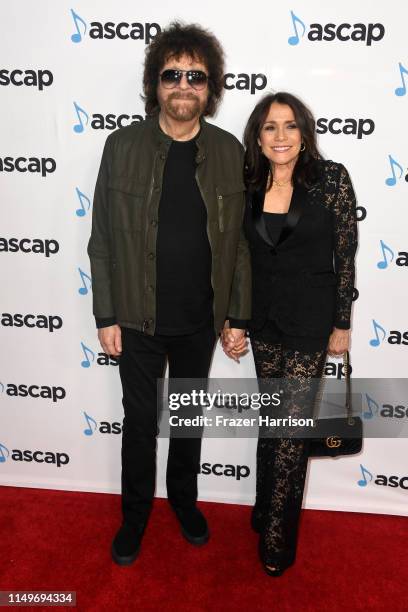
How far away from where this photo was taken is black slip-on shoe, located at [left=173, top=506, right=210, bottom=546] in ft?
8.70

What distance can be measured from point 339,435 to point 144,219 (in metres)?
1.37

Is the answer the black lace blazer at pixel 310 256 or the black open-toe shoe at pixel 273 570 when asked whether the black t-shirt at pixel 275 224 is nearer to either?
the black lace blazer at pixel 310 256

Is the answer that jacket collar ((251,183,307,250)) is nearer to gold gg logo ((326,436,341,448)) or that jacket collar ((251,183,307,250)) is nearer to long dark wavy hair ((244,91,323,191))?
long dark wavy hair ((244,91,323,191))

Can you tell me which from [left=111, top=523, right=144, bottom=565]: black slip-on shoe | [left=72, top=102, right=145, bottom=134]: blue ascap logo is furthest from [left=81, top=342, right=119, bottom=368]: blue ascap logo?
[left=72, top=102, right=145, bottom=134]: blue ascap logo

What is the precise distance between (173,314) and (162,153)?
68 cm

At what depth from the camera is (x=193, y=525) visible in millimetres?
2695

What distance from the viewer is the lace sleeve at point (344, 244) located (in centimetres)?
213

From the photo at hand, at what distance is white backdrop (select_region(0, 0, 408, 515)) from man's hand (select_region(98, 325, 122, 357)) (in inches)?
21.3

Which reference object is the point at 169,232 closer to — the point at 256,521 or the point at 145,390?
the point at 145,390

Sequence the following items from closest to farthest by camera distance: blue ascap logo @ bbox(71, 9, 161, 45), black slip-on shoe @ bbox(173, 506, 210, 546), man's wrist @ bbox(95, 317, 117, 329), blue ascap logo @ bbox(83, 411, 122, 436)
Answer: man's wrist @ bbox(95, 317, 117, 329)
blue ascap logo @ bbox(71, 9, 161, 45)
black slip-on shoe @ bbox(173, 506, 210, 546)
blue ascap logo @ bbox(83, 411, 122, 436)

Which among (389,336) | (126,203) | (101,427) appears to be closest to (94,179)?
(126,203)

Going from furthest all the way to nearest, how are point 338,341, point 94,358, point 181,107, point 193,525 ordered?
point 94,358, point 193,525, point 338,341, point 181,107

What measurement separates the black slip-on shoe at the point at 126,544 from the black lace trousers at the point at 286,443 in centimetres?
61

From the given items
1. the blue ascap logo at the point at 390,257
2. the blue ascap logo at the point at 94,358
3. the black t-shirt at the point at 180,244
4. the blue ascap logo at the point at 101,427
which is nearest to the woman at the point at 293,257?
the black t-shirt at the point at 180,244
